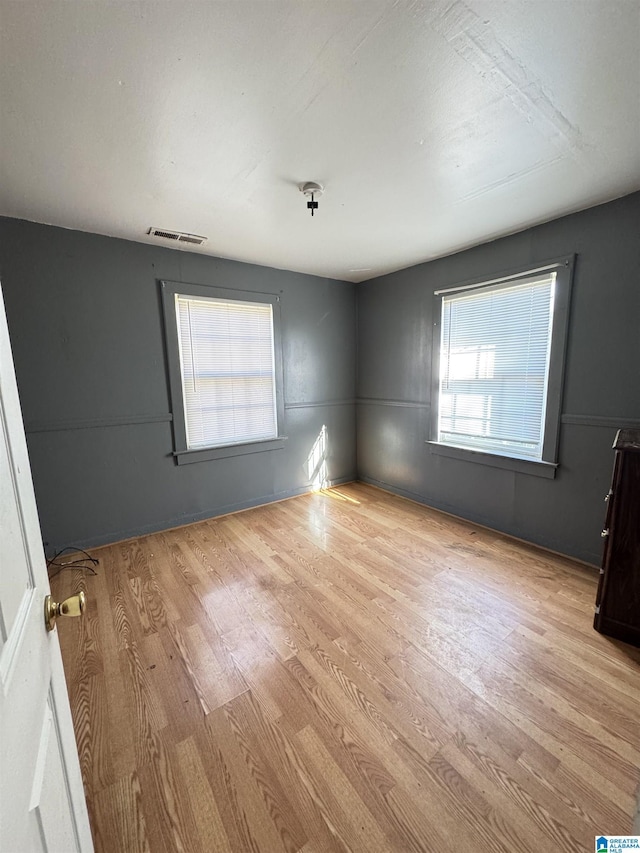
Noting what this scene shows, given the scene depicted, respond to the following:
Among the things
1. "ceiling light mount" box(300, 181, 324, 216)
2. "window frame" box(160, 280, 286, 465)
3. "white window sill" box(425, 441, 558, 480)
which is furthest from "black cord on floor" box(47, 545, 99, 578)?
"white window sill" box(425, 441, 558, 480)

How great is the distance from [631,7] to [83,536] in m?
3.90

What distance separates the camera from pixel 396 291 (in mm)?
3633

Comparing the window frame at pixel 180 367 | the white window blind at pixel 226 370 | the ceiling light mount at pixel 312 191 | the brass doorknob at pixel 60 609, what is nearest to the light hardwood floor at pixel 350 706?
the brass doorknob at pixel 60 609

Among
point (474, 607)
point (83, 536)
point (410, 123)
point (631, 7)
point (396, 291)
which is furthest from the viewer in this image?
point (396, 291)

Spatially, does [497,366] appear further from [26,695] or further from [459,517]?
[26,695]

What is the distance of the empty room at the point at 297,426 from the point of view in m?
1.05

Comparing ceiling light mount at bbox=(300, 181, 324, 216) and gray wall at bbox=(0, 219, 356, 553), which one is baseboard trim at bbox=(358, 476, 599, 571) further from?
ceiling light mount at bbox=(300, 181, 324, 216)

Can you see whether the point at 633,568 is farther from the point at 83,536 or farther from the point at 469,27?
the point at 83,536

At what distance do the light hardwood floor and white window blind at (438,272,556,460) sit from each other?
103 centimetres

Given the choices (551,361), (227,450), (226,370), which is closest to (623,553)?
(551,361)

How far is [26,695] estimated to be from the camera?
57cm

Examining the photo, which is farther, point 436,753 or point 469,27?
point 436,753

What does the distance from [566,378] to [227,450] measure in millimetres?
2911

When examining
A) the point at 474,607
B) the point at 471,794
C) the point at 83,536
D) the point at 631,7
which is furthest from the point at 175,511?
the point at 631,7
